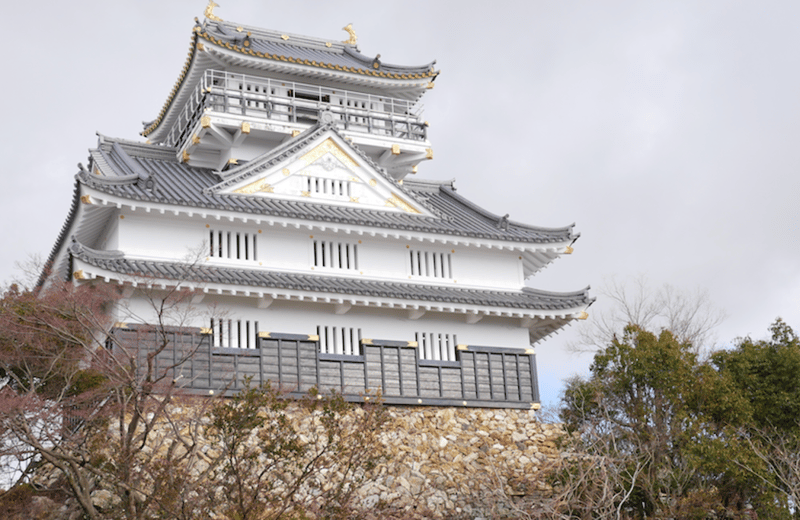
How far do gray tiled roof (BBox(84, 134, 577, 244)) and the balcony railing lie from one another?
1610mm

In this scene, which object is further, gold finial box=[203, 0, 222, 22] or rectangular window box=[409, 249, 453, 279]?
gold finial box=[203, 0, 222, 22]

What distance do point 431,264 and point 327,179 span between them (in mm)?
3445

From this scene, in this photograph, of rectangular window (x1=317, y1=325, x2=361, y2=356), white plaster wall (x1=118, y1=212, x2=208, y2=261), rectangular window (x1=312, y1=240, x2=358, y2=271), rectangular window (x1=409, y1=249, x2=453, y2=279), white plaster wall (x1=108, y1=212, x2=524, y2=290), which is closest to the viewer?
white plaster wall (x1=118, y1=212, x2=208, y2=261)

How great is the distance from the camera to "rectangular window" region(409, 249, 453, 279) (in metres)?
24.4

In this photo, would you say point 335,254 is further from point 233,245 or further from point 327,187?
point 233,245

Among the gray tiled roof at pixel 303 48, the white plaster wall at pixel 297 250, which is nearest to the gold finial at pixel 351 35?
the gray tiled roof at pixel 303 48

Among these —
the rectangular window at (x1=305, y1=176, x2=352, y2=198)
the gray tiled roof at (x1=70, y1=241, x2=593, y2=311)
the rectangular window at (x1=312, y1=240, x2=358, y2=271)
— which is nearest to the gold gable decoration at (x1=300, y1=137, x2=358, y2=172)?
the rectangular window at (x1=305, y1=176, x2=352, y2=198)

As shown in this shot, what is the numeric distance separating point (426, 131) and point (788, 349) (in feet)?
39.5

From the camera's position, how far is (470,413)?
22.8 metres

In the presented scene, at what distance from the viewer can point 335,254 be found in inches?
931

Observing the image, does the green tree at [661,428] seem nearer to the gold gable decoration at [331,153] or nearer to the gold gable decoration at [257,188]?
the gold gable decoration at [331,153]

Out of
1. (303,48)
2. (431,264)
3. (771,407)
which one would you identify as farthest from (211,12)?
(771,407)

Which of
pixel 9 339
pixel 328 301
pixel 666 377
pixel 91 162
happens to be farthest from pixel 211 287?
pixel 666 377

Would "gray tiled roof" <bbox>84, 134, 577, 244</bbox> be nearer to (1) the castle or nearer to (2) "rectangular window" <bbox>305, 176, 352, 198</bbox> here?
(1) the castle
